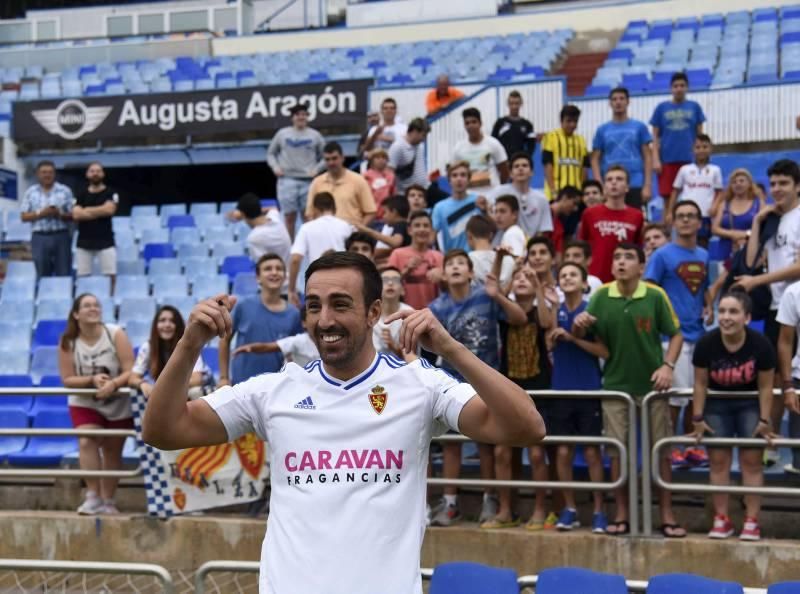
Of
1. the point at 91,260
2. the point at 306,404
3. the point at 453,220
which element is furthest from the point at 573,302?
the point at 91,260

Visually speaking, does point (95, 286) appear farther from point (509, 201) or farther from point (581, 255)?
point (581, 255)

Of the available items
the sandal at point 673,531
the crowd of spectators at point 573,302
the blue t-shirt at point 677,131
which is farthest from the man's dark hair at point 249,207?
the sandal at point 673,531

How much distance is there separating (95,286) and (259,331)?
15.9ft

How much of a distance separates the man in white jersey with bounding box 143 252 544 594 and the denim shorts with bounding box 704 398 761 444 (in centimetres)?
404

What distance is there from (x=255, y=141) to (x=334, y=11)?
1135 cm

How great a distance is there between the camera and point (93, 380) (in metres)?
8.02

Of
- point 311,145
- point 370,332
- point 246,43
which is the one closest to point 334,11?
point 246,43

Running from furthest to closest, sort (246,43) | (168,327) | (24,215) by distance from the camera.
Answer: (246,43)
(24,215)
(168,327)

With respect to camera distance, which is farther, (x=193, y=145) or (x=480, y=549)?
(x=193, y=145)

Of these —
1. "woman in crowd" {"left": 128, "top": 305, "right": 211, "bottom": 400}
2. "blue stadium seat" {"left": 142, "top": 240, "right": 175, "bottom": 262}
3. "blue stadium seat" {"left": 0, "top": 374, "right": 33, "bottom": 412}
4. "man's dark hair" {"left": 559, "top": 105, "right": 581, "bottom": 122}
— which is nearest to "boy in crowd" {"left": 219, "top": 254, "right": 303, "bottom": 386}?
"woman in crowd" {"left": 128, "top": 305, "right": 211, "bottom": 400}

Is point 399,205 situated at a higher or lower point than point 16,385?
higher

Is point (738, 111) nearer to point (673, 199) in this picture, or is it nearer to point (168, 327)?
point (673, 199)

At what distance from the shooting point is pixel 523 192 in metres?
9.81

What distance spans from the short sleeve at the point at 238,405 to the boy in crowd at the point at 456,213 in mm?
6196
